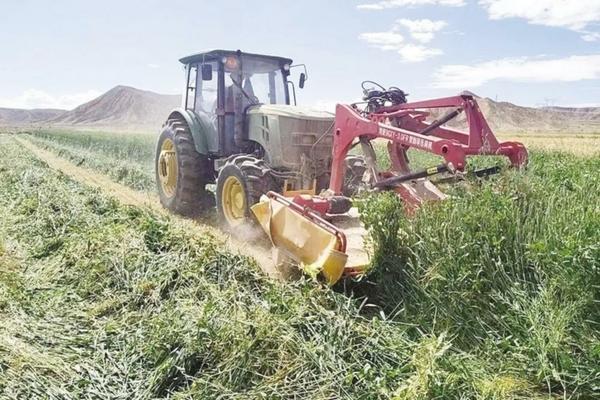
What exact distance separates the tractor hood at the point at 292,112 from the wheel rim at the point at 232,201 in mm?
1080

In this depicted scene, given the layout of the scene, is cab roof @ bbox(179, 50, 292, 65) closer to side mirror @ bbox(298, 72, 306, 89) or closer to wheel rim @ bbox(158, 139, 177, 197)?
side mirror @ bbox(298, 72, 306, 89)

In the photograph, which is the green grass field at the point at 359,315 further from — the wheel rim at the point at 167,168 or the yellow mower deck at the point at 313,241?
the wheel rim at the point at 167,168

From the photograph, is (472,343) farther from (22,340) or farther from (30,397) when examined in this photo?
(22,340)

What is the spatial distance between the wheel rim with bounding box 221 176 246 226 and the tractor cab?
899mm

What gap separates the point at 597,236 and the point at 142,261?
11.8 ft

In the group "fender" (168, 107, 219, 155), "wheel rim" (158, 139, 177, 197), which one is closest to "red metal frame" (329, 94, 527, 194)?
"fender" (168, 107, 219, 155)

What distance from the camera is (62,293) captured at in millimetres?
4695

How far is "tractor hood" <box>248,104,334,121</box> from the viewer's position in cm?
761

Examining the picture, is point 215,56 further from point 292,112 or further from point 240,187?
point 240,187

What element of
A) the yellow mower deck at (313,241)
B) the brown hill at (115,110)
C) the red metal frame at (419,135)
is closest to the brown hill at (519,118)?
the brown hill at (115,110)

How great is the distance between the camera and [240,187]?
24.7 feet

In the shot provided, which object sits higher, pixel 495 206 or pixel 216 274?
pixel 495 206

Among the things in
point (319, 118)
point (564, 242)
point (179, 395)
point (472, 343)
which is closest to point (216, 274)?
point (179, 395)

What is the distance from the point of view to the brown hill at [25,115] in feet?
500
